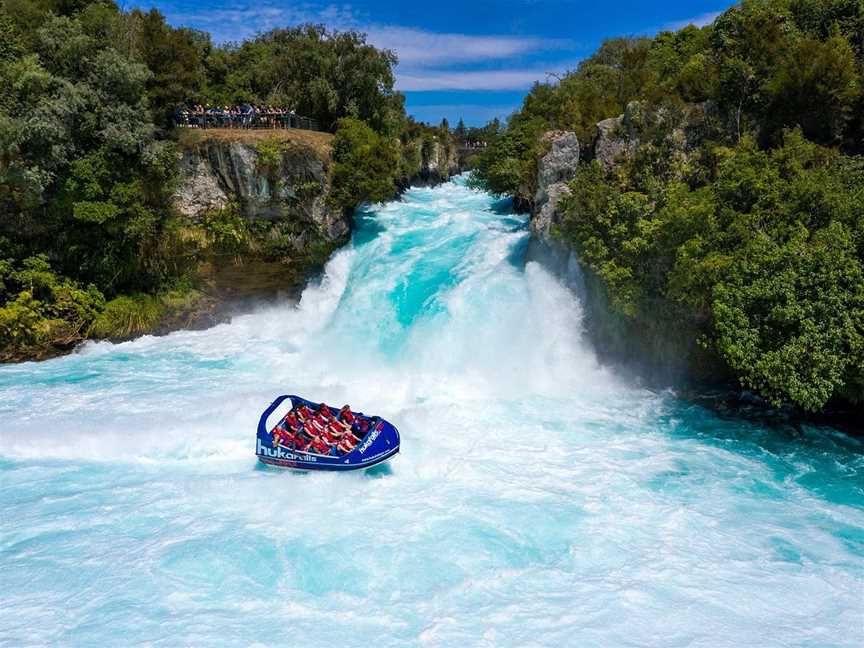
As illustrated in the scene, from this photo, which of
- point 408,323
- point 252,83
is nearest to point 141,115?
point 408,323

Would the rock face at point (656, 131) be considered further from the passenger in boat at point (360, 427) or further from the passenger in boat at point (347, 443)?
the passenger in boat at point (347, 443)

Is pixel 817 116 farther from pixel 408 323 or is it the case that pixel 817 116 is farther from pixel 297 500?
pixel 297 500

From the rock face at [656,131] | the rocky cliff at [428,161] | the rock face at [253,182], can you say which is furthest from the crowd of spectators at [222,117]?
the rocky cliff at [428,161]

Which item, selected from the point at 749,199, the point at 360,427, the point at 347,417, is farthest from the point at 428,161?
the point at 360,427

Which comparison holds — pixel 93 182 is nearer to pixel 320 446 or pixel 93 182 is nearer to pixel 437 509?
pixel 320 446

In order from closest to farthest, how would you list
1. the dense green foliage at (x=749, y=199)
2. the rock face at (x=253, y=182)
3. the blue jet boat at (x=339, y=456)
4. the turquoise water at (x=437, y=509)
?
the turquoise water at (x=437, y=509) → the dense green foliage at (x=749, y=199) → the blue jet boat at (x=339, y=456) → the rock face at (x=253, y=182)

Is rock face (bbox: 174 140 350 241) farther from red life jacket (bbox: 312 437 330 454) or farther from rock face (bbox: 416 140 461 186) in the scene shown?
rock face (bbox: 416 140 461 186)
